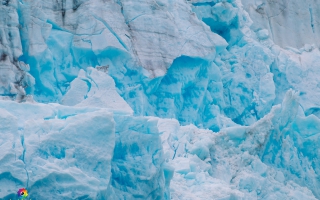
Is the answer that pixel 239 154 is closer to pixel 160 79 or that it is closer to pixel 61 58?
pixel 160 79

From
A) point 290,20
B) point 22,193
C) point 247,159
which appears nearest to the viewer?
point 22,193

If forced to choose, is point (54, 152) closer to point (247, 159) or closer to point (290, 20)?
point (247, 159)

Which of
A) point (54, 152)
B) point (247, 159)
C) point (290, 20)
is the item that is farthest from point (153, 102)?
point (290, 20)

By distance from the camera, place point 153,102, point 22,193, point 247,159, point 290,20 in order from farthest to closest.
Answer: point 290,20, point 153,102, point 247,159, point 22,193

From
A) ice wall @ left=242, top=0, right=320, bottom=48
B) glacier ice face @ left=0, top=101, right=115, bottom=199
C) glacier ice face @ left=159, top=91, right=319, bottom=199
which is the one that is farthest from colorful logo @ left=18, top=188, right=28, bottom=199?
ice wall @ left=242, top=0, right=320, bottom=48

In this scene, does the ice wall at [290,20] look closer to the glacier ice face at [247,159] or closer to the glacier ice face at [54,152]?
the glacier ice face at [247,159]

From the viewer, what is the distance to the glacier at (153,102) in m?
5.64

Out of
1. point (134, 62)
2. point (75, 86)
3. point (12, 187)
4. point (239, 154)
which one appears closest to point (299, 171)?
point (239, 154)

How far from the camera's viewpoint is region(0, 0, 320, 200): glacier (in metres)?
5.64

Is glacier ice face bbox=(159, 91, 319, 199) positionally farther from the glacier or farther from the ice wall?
the ice wall

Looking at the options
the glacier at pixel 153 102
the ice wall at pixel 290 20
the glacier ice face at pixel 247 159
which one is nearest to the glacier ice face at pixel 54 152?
the glacier at pixel 153 102

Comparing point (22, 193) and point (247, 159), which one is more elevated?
point (22, 193)

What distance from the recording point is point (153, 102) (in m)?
9.91

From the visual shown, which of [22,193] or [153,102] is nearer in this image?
[22,193]
